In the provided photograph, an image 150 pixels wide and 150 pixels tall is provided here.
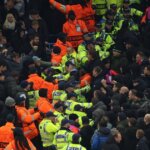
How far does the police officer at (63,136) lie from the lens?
63.4ft

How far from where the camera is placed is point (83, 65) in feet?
77.0

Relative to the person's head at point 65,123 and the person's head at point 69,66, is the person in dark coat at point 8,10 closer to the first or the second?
the person's head at point 69,66

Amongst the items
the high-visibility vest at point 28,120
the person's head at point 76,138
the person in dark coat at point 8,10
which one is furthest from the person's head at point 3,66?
the person's head at point 76,138

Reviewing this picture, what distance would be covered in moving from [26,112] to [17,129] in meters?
1.67

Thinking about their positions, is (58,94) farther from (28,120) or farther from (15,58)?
(15,58)

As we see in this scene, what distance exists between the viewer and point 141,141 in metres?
18.6

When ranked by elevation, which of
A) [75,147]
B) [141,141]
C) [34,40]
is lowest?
[75,147]

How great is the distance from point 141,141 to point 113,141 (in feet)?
1.87

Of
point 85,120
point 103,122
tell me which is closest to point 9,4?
point 85,120

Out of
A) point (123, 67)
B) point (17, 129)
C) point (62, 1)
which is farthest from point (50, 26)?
point (17, 129)

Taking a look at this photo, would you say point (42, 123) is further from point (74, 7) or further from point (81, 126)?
point (74, 7)

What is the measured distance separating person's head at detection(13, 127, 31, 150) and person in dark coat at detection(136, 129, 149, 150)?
2299 mm

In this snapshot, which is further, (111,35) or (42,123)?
(111,35)

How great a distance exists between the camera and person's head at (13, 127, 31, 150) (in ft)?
63.0
